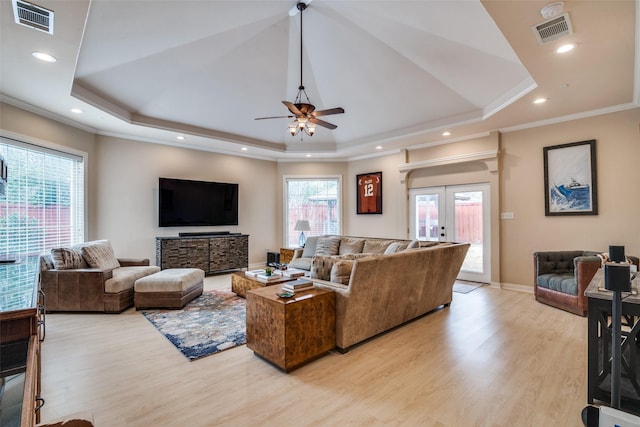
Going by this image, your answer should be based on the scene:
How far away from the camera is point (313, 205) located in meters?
7.98

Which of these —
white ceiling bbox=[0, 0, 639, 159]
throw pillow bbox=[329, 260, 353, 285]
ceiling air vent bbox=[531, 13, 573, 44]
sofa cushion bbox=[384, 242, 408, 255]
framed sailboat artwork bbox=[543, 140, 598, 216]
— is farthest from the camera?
sofa cushion bbox=[384, 242, 408, 255]

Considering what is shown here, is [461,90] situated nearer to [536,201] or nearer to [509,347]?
[536,201]

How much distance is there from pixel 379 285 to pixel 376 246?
2247 mm

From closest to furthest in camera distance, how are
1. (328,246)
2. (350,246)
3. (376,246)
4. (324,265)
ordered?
(324,265), (376,246), (350,246), (328,246)

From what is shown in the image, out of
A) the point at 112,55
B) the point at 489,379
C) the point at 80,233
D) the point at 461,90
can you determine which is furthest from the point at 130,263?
the point at 461,90

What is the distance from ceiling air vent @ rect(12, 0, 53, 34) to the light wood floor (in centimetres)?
292

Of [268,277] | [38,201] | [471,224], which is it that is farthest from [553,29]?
[38,201]

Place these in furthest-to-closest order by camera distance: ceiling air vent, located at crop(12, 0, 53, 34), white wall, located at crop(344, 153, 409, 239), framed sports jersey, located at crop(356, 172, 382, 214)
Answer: framed sports jersey, located at crop(356, 172, 382, 214) → white wall, located at crop(344, 153, 409, 239) → ceiling air vent, located at crop(12, 0, 53, 34)

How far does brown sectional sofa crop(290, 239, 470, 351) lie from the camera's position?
2.82 metres

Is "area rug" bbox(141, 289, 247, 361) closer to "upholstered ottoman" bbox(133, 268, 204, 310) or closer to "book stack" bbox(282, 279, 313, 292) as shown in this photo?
"upholstered ottoman" bbox(133, 268, 204, 310)

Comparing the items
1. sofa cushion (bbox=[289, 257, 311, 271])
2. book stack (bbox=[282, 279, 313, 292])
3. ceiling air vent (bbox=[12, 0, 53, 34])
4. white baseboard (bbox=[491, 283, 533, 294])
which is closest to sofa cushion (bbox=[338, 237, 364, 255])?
sofa cushion (bbox=[289, 257, 311, 271])

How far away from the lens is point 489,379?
244 cm

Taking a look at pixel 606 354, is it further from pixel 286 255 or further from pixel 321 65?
pixel 286 255

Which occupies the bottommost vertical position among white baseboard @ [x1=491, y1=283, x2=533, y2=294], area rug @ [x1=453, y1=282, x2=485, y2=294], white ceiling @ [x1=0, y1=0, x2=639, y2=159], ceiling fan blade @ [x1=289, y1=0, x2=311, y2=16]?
area rug @ [x1=453, y1=282, x2=485, y2=294]
